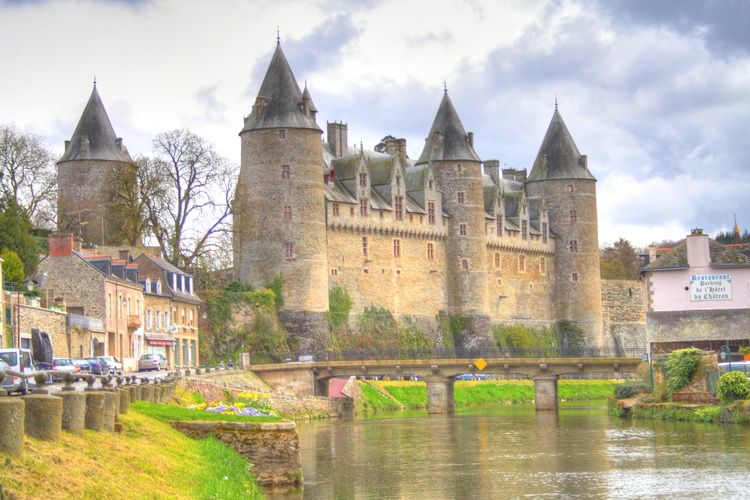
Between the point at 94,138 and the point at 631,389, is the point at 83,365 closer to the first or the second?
the point at 631,389

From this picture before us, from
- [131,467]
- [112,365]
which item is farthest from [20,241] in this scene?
[131,467]

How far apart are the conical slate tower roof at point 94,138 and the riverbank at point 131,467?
41980mm

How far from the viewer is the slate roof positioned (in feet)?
133

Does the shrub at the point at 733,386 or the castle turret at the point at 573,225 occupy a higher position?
the castle turret at the point at 573,225

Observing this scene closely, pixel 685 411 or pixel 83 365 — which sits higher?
pixel 83 365

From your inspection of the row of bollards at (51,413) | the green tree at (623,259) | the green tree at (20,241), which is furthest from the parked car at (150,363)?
the green tree at (623,259)

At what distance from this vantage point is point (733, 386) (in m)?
31.1

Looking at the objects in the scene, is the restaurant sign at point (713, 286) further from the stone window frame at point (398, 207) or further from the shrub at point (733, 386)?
the stone window frame at point (398, 207)

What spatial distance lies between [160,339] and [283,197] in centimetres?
1198

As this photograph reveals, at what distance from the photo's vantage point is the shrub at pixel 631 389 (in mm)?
40750

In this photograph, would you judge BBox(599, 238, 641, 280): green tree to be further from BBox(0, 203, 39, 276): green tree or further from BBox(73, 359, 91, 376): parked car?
BBox(73, 359, 91, 376): parked car

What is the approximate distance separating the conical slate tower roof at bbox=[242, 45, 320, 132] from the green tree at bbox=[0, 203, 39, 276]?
566 inches

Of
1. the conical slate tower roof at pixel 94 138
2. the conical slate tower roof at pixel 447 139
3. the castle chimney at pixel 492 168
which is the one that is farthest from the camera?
the castle chimney at pixel 492 168

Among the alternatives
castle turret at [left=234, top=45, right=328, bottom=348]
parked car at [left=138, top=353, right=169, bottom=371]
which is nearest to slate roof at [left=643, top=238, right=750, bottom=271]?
parked car at [left=138, top=353, right=169, bottom=371]
